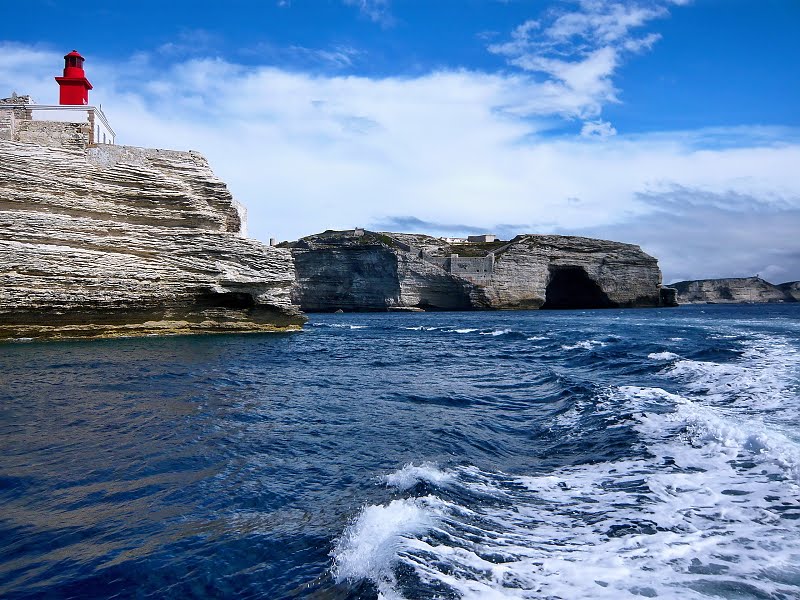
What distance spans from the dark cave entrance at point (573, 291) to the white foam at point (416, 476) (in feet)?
221

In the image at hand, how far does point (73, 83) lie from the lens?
31.6 meters

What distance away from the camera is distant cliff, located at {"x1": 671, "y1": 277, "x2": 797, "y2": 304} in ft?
428

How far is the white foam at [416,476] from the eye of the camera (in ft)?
20.2

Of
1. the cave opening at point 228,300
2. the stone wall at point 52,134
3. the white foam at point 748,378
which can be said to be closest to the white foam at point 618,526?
the white foam at point 748,378

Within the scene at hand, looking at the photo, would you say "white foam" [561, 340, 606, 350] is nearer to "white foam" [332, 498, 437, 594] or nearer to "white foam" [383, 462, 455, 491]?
"white foam" [383, 462, 455, 491]

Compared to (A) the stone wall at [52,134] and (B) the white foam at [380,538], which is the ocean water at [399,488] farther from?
(A) the stone wall at [52,134]

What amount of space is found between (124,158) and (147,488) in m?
24.0

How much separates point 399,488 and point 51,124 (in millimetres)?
28339

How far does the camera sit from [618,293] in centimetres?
7481

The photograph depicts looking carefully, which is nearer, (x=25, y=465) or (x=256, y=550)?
(x=256, y=550)

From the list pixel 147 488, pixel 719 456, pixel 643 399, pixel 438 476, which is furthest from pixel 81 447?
pixel 643 399

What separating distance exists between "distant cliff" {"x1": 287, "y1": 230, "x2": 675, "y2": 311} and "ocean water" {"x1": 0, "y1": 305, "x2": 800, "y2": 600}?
179 feet

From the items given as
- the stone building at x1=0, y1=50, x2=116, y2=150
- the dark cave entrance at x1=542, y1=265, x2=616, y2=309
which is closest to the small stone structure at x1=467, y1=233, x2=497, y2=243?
the dark cave entrance at x1=542, y1=265, x2=616, y2=309

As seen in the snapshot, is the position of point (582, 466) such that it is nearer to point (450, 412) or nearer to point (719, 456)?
point (719, 456)
